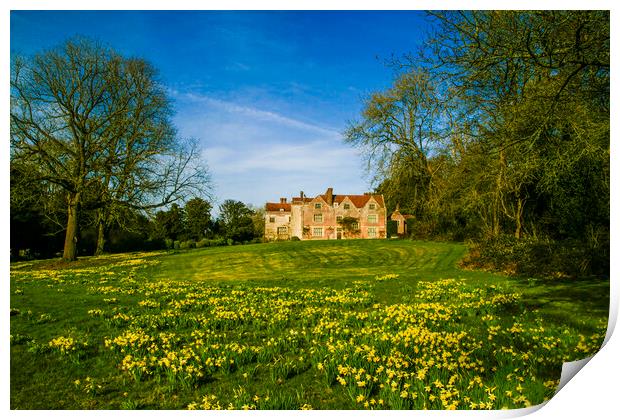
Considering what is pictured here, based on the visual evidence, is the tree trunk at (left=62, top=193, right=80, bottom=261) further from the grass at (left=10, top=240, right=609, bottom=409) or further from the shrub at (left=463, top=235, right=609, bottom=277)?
the shrub at (left=463, top=235, right=609, bottom=277)

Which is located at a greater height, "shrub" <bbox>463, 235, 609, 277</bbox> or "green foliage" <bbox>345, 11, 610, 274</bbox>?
"green foliage" <bbox>345, 11, 610, 274</bbox>

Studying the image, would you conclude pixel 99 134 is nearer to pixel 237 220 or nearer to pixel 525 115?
pixel 237 220

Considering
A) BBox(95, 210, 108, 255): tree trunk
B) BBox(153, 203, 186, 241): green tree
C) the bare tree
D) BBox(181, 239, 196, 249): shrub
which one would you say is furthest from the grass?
the bare tree

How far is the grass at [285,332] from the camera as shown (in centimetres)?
321

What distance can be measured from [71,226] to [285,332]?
3704 mm

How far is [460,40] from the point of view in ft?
14.9

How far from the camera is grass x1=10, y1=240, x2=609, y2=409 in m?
3.21

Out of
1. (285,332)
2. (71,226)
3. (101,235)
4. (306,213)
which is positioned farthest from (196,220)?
(306,213)

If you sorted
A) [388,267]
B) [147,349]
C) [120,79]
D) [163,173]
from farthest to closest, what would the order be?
[388,267]
[163,173]
[120,79]
[147,349]

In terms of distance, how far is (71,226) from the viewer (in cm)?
562

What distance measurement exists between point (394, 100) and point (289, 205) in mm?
3350

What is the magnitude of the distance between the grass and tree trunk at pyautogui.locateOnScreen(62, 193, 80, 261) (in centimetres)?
24

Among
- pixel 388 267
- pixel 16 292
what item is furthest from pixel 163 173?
pixel 388 267

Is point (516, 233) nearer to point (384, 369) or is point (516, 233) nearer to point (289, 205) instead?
point (289, 205)
